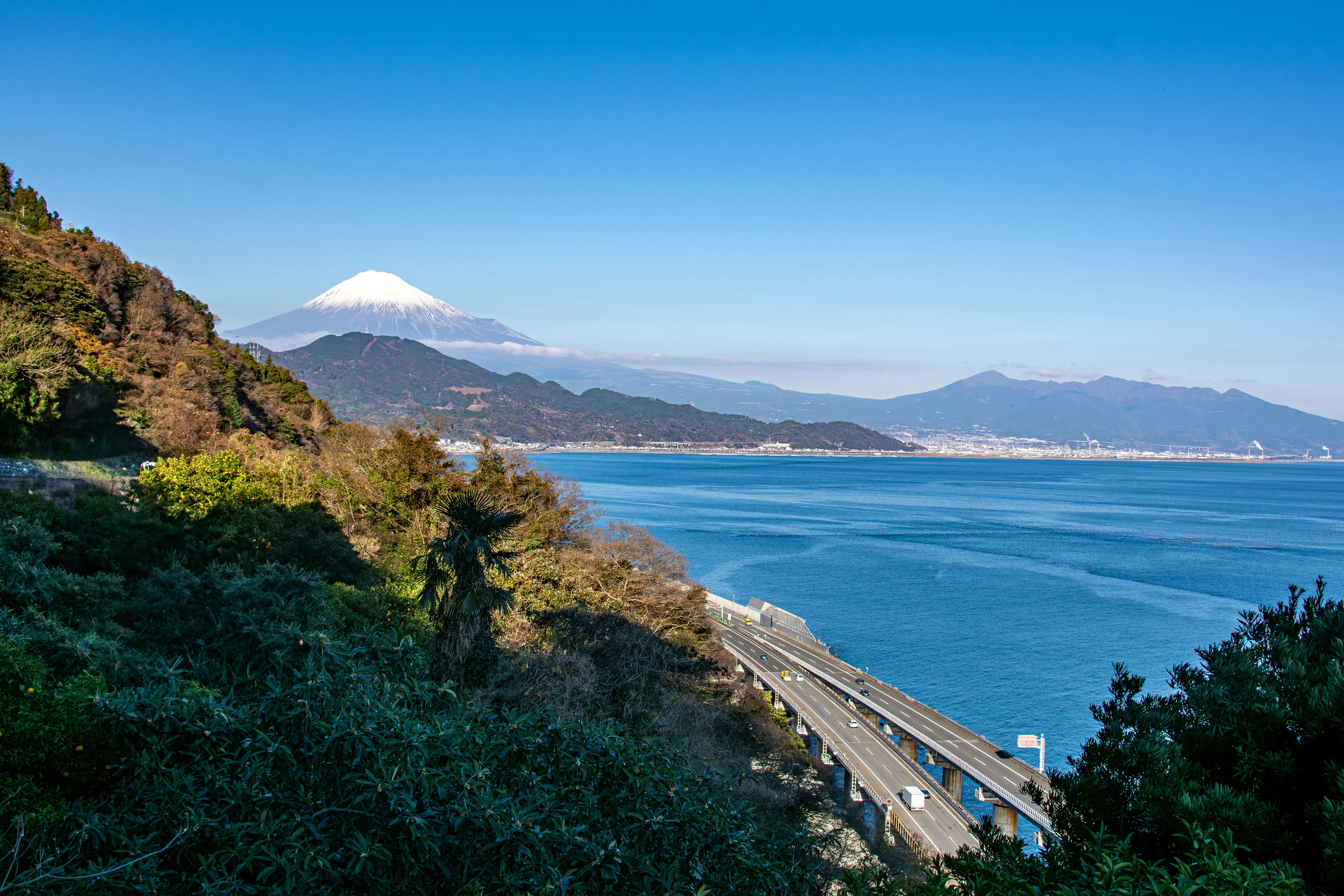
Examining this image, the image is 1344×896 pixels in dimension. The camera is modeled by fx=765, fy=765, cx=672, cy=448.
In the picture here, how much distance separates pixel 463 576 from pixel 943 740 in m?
16.8

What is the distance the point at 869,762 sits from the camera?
70.9 ft

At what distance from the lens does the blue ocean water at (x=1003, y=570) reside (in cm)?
2944

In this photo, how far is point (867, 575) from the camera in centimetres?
4566

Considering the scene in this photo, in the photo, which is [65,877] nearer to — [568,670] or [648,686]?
[568,670]

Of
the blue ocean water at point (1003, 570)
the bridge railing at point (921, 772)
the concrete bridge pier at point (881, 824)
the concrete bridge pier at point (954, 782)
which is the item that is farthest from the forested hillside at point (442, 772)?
the concrete bridge pier at point (954, 782)

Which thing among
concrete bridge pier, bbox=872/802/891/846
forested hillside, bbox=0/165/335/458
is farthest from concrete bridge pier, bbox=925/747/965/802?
forested hillside, bbox=0/165/335/458

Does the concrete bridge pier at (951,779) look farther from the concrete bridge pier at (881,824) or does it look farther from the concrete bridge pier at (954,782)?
the concrete bridge pier at (881,824)

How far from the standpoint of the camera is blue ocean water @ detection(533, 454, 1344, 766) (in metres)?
29.4

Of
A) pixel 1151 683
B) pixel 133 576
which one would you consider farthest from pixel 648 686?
pixel 1151 683

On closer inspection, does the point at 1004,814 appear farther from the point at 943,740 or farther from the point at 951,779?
the point at 943,740

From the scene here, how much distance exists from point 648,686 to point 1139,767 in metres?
12.9

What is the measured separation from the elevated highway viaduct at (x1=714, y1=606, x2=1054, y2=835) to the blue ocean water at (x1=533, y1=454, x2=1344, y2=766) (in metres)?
1.27

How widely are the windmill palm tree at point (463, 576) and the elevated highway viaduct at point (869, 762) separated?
373 inches

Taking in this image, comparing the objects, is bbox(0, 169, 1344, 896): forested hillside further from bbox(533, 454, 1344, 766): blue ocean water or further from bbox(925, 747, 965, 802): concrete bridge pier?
bbox(925, 747, 965, 802): concrete bridge pier
